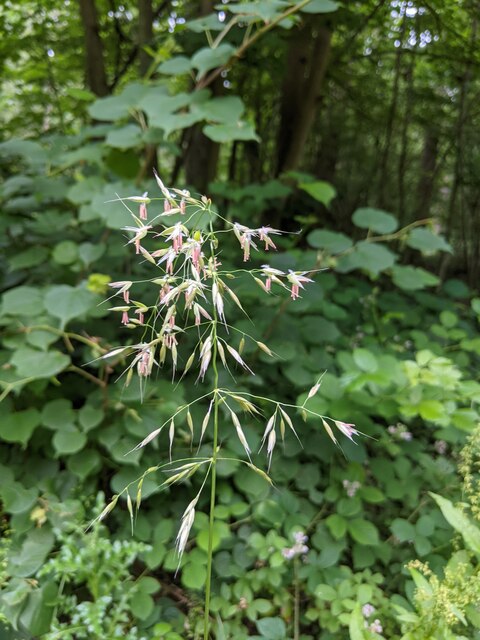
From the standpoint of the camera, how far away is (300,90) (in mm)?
3256

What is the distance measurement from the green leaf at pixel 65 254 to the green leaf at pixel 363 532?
1.24 metres

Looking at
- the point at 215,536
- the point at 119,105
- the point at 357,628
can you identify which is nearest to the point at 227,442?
the point at 215,536

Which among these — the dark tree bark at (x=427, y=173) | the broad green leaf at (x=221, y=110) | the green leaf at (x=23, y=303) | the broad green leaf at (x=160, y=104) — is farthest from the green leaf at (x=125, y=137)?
the dark tree bark at (x=427, y=173)

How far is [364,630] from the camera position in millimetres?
1030

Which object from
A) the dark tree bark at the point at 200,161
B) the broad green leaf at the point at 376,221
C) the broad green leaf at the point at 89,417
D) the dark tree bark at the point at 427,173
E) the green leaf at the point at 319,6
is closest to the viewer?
the broad green leaf at the point at 89,417

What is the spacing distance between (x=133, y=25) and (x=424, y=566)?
377 centimetres

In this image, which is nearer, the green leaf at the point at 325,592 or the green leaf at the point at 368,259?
the green leaf at the point at 325,592

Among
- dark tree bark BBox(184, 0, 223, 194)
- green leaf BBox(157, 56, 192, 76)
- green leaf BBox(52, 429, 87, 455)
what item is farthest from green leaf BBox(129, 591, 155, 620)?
dark tree bark BBox(184, 0, 223, 194)

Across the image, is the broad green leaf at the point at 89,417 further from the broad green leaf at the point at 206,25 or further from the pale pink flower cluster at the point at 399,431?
the broad green leaf at the point at 206,25

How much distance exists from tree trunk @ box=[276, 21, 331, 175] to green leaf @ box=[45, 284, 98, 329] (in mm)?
2225

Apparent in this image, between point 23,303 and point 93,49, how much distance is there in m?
1.86

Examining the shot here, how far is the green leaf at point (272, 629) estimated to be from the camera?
1.17m

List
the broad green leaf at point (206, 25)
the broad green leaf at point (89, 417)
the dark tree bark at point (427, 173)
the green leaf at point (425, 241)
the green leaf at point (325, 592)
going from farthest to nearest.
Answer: the dark tree bark at point (427, 173)
the green leaf at point (425, 241)
the broad green leaf at point (206, 25)
the broad green leaf at point (89, 417)
the green leaf at point (325, 592)

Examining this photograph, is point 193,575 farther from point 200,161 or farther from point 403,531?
point 200,161
